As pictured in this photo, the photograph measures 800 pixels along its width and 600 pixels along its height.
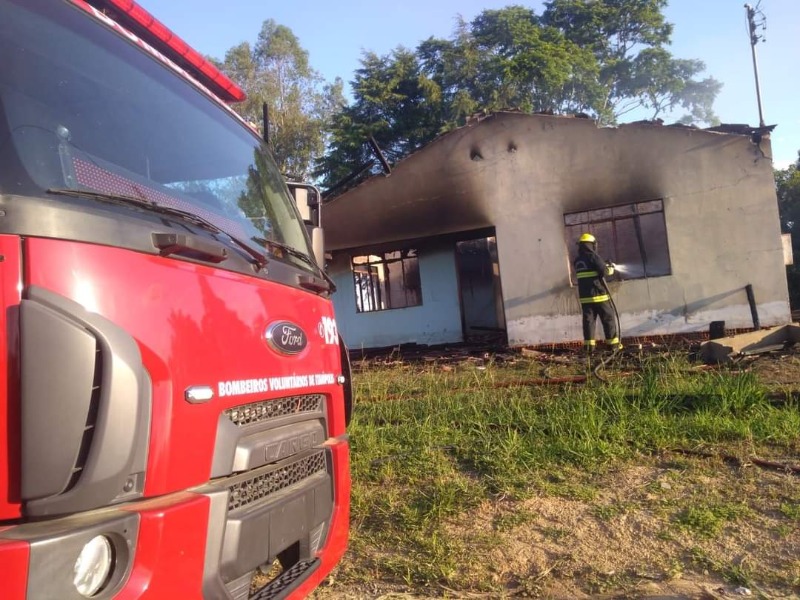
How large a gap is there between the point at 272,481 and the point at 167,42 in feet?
6.38

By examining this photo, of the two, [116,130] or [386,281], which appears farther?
[386,281]

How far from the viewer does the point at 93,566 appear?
4.62ft

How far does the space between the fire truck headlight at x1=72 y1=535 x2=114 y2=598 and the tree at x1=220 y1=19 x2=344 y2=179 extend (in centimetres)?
2320

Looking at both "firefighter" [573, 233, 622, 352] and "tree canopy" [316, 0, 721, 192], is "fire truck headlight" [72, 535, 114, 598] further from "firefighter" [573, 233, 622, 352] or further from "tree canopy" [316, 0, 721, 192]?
"tree canopy" [316, 0, 721, 192]

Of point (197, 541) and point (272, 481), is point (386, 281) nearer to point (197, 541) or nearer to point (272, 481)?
point (272, 481)

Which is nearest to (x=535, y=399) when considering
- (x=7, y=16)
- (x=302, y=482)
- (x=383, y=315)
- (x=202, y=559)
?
(x=302, y=482)

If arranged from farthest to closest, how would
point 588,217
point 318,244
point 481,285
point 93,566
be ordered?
point 481,285
point 588,217
point 318,244
point 93,566

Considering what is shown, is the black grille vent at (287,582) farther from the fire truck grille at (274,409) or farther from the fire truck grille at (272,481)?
the fire truck grille at (274,409)

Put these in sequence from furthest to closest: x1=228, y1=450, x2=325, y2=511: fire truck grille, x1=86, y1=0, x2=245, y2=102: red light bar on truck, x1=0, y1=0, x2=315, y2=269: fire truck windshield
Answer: x1=86, y1=0, x2=245, y2=102: red light bar on truck
x1=228, y1=450, x2=325, y2=511: fire truck grille
x1=0, y1=0, x2=315, y2=269: fire truck windshield

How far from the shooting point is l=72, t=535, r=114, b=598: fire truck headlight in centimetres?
137

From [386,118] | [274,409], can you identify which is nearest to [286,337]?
[274,409]

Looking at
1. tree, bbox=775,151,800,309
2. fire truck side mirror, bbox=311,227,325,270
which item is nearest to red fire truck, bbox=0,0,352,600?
fire truck side mirror, bbox=311,227,325,270

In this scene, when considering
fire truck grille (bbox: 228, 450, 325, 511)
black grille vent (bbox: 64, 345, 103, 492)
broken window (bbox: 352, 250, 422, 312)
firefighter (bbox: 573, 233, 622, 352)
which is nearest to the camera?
black grille vent (bbox: 64, 345, 103, 492)

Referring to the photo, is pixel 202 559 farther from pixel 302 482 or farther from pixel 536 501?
pixel 536 501
